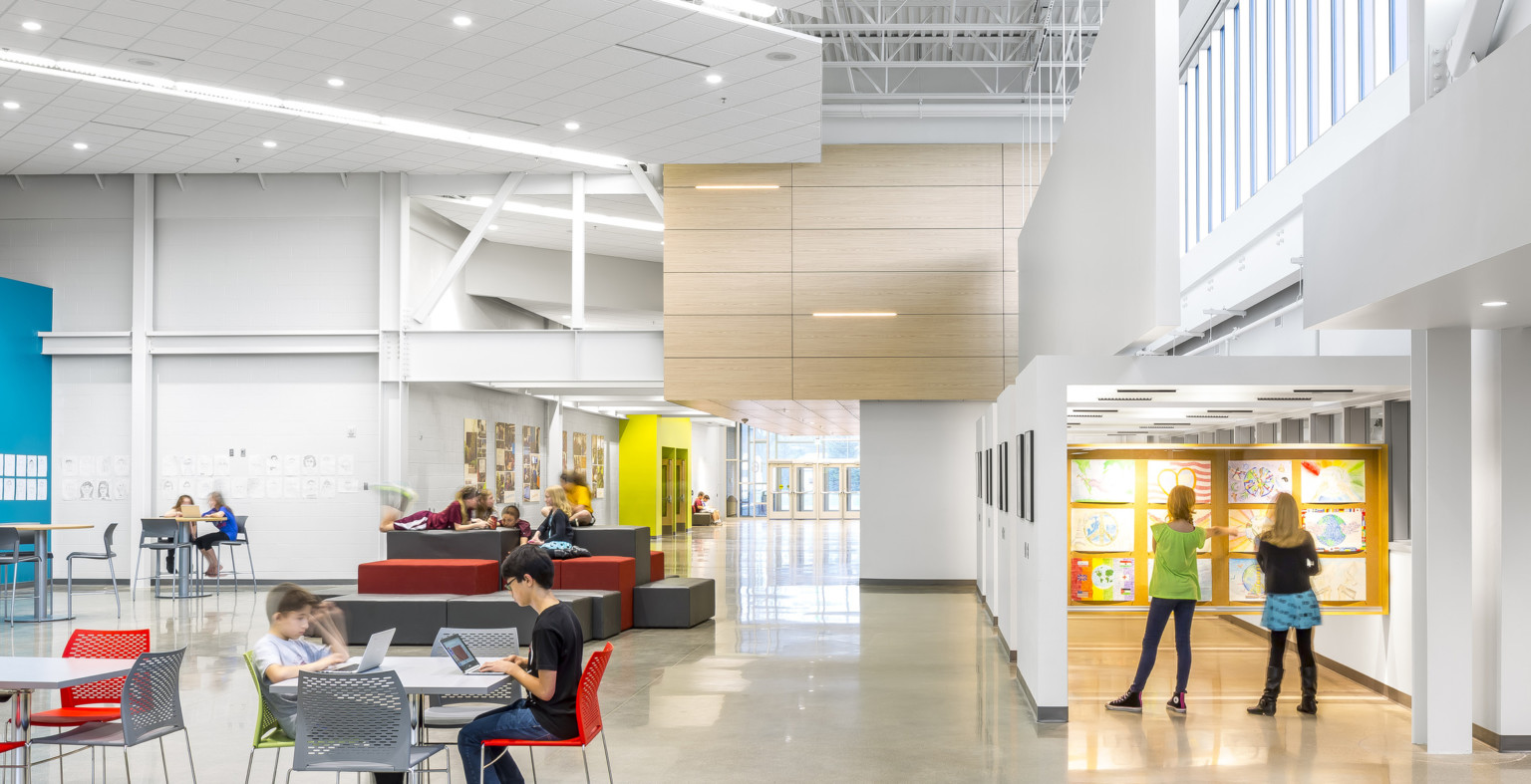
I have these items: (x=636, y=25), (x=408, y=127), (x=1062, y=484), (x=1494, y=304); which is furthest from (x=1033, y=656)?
(x=408, y=127)

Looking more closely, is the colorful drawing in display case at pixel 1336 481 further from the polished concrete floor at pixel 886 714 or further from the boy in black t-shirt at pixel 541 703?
the boy in black t-shirt at pixel 541 703

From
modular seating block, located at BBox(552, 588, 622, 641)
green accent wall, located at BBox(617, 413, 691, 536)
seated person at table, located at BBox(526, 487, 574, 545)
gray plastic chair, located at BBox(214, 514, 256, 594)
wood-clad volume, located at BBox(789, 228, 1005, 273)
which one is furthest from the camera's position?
green accent wall, located at BBox(617, 413, 691, 536)

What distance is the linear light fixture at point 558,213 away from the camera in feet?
59.0

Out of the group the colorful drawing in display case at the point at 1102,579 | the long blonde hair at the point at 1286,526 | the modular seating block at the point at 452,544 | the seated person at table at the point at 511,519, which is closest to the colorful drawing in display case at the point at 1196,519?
the colorful drawing in display case at the point at 1102,579

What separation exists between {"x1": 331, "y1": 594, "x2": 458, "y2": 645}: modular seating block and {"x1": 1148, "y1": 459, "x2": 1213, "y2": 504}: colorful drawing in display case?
250 inches

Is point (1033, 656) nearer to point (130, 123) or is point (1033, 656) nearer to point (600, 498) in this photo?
point (130, 123)

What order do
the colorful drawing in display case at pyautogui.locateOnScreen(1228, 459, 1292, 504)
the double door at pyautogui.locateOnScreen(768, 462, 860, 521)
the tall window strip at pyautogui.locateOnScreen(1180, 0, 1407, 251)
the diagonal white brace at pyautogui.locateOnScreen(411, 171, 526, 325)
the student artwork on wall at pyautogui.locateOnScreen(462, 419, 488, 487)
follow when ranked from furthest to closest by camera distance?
the double door at pyautogui.locateOnScreen(768, 462, 860, 521) → the student artwork on wall at pyautogui.locateOnScreen(462, 419, 488, 487) → the diagonal white brace at pyautogui.locateOnScreen(411, 171, 526, 325) → the tall window strip at pyautogui.locateOnScreen(1180, 0, 1407, 251) → the colorful drawing in display case at pyautogui.locateOnScreen(1228, 459, 1292, 504)

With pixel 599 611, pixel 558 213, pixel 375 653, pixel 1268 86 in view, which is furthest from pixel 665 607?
pixel 558 213

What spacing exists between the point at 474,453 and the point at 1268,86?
13.0 meters

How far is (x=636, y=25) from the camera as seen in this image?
11039 millimetres

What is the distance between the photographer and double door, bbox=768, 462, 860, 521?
131ft

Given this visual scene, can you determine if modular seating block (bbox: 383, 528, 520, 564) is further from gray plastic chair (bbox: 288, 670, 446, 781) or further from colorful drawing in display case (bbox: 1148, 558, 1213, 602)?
gray plastic chair (bbox: 288, 670, 446, 781)

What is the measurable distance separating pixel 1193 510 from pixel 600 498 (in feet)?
72.7

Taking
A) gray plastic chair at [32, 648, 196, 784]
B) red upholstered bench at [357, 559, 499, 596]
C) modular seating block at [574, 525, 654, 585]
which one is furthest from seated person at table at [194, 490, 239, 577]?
gray plastic chair at [32, 648, 196, 784]
